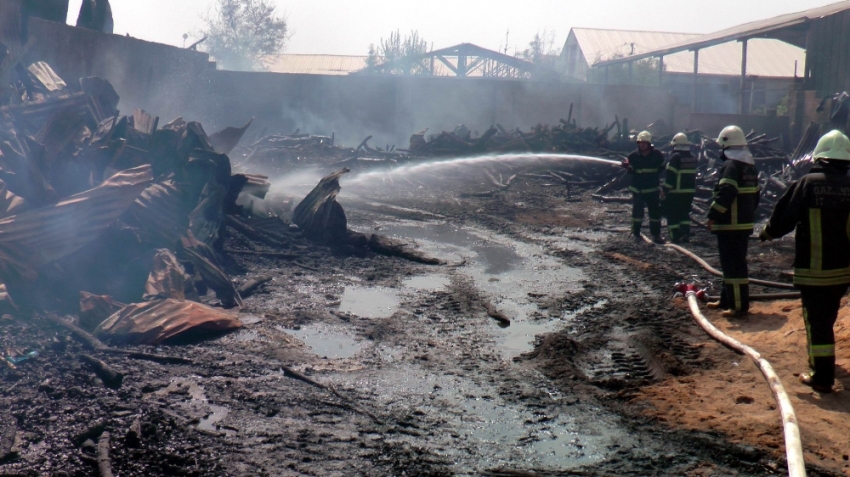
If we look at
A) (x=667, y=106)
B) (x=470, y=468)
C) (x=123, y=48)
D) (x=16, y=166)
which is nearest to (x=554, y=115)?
(x=667, y=106)

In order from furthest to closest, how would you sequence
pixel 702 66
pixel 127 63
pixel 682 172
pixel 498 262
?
1. pixel 702 66
2. pixel 127 63
3. pixel 682 172
4. pixel 498 262

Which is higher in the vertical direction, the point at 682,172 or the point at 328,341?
the point at 682,172

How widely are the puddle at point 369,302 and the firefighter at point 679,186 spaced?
16.7 feet

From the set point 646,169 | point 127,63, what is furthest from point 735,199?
point 127,63

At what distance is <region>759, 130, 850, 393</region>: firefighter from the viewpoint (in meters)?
5.05

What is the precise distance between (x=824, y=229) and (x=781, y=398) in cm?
130

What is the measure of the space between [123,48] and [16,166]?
610 inches

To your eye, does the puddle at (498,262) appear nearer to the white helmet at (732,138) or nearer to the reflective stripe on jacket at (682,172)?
the reflective stripe on jacket at (682,172)

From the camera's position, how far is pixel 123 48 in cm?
2169

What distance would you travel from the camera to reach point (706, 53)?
41.3 meters

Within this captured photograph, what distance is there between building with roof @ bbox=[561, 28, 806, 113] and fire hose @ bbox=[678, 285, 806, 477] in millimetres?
27834

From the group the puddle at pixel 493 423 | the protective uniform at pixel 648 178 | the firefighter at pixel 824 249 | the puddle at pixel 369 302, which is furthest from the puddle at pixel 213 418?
the protective uniform at pixel 648 178

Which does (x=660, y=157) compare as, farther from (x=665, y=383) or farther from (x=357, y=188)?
(x=357, y=188)

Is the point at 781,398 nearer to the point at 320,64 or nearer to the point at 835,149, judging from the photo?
the point at 835,149
